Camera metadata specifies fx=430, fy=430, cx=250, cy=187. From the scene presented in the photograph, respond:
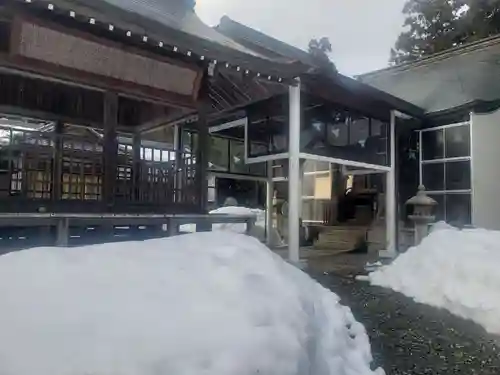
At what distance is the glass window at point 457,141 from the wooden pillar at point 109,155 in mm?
8480

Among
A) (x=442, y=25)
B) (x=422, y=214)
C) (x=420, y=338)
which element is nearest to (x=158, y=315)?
(x=420, y=338)

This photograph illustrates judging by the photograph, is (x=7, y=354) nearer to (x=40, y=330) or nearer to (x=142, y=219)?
(x=40, y=330)

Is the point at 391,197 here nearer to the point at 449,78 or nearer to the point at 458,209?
the point at 458,209

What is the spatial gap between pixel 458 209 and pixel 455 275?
5471mm

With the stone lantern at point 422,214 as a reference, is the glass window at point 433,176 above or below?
above

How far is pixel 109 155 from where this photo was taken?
6.00m

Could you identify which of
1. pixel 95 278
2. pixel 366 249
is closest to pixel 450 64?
pixel 366 249

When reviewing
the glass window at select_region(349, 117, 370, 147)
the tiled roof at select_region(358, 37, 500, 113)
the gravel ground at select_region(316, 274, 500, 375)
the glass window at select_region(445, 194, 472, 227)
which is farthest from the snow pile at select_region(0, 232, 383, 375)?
the tiled roof at select_region(358, 37, 500, 113)

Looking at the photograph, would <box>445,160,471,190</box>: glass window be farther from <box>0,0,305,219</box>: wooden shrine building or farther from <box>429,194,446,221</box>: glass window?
<box>0,0,305,219</box>: wooden shrine building

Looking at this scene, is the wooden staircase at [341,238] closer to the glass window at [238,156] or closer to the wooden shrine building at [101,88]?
the glass window at [238,156]

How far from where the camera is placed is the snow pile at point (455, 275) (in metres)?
5.20

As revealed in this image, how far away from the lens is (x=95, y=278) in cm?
263

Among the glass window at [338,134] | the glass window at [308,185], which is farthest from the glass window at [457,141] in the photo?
the glass window at [308,185]

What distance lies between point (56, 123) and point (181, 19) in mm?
3178
